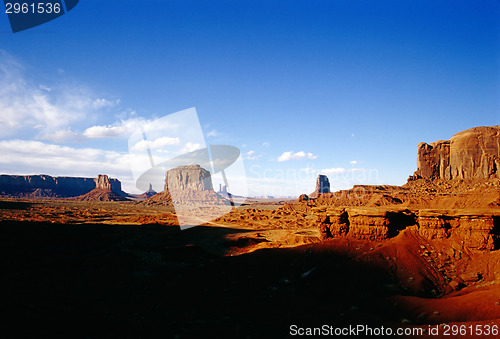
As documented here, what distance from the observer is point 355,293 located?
40.1 feet

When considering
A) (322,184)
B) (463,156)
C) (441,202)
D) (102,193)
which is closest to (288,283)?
(441,202)

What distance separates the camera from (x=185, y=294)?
13414 mm

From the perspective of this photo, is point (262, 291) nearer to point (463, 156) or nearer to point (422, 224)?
point (422, 224)

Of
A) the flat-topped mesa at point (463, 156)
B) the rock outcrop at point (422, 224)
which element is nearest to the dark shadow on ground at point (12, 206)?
the rock outcrop at point (422, 224)

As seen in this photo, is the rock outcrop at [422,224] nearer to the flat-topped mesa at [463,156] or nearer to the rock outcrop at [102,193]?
the flat-topped mesa at [463,156]

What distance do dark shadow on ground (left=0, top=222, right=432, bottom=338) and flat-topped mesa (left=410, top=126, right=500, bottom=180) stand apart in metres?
76.9

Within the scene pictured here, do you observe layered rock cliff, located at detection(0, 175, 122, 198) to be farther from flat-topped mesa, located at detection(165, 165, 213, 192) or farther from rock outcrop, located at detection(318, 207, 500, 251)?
rock outcrop, located at detection(318, 207, 500, 251)

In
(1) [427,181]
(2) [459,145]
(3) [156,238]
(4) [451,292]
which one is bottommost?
(3) [156,238]

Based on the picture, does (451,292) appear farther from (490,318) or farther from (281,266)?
(281,266)

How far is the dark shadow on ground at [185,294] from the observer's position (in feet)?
31.2

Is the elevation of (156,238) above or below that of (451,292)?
below

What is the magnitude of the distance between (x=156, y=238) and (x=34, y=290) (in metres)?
20.4

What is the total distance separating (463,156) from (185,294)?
87587 mm

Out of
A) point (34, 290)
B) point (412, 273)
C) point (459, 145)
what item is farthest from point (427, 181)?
point (34, 290)
